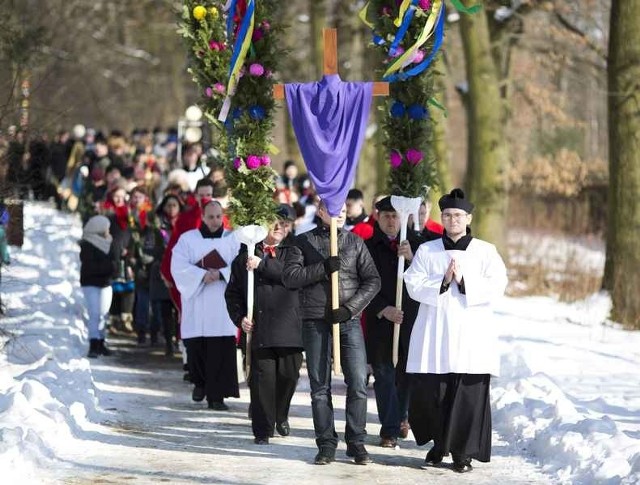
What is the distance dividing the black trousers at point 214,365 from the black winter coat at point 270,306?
142cm

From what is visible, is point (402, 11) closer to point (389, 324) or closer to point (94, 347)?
point (389, 324)

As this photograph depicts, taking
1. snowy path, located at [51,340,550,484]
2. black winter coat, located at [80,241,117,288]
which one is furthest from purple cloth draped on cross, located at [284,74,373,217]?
black winter coat, located at [80,241,117,288]

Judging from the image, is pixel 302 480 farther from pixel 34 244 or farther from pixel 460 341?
pixel 34 244

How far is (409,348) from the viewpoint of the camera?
10.7 meters

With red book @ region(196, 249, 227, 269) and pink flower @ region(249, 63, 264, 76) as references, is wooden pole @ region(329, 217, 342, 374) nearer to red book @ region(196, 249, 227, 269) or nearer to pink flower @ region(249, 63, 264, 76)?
pink flower @ region(249, 63, 264, 76)

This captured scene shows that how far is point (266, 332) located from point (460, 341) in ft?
6.86

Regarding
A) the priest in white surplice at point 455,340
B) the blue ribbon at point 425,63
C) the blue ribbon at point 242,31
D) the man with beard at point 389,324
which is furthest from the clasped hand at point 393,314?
the blue ribbon at point 242,31

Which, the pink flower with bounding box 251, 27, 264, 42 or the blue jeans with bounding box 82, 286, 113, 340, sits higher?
the pink flower with bounding box 251, 27, 264, 42

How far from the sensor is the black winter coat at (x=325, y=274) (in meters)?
10.9

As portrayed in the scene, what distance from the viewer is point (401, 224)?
39.0 ft

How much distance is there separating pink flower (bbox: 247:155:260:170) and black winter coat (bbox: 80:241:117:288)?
5420 millimetres

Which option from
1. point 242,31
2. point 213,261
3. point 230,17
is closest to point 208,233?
point 213,261

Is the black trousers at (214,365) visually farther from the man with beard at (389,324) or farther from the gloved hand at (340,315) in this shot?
the gloved hand at (340,315)

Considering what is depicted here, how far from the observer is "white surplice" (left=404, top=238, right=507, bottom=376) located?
10453 mm
